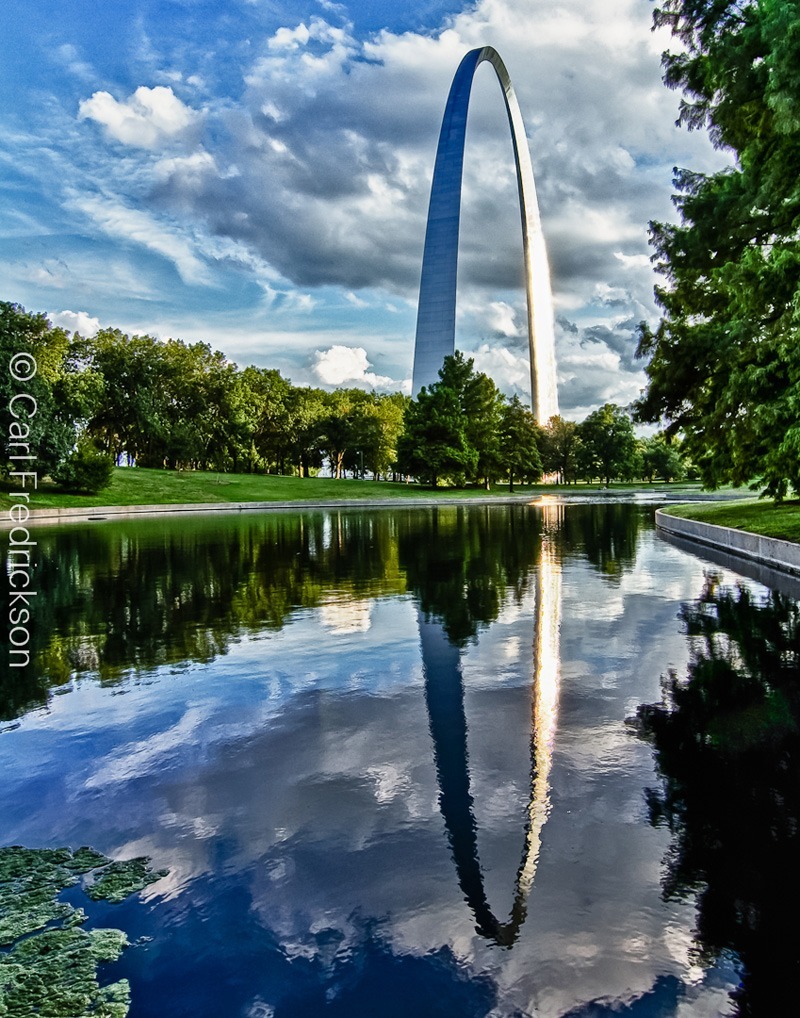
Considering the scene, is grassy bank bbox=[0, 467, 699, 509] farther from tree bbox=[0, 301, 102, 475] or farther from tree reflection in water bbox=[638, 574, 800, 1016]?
tree reflection in water bbox=[638, 574, 800, 1016]

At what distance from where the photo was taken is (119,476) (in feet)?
226

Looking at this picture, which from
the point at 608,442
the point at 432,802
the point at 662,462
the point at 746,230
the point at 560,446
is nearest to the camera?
the point at 432,802

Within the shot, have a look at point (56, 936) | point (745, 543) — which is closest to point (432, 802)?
point (56, 936)

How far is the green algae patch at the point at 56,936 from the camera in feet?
10.5

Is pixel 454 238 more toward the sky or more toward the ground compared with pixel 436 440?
more toward the sky

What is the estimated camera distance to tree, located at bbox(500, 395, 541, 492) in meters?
90.4

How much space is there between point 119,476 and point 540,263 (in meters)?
48.2

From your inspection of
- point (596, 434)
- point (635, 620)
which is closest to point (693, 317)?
point (635, 620)

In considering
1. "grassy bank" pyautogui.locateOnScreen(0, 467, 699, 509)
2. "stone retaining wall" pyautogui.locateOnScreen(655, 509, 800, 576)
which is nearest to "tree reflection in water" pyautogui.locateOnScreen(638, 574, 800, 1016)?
"stone retaining wall" pyautogui.locateOnScreen(655, 509, 800, 576)

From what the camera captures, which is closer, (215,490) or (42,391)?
(42,391)

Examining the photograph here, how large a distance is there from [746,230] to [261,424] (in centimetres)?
8615

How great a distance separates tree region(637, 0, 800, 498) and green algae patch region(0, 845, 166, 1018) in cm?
1481

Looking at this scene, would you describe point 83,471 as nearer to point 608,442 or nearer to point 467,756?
point 467,756

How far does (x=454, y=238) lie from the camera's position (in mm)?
75750
